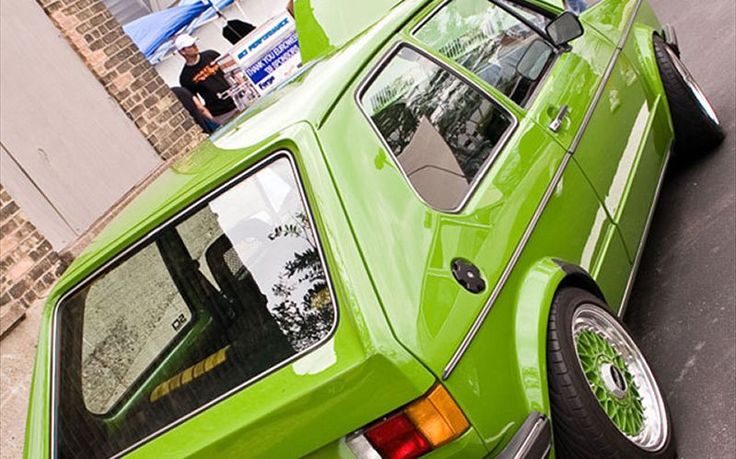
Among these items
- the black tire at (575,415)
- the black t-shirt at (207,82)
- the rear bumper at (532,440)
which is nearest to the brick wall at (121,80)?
the black t-shirt at (207,82)

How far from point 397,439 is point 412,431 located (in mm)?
44

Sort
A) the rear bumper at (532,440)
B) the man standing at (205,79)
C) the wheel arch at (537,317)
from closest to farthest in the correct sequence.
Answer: the rear bumper at (532,440), the wheel arch at (537,317), the man standing at (205,79)

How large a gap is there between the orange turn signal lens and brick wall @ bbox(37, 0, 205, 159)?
695cm

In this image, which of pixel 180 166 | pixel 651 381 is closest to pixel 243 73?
pixel 180 166

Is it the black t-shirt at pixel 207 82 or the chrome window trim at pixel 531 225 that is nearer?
the chrome window trim at pixel 531 225

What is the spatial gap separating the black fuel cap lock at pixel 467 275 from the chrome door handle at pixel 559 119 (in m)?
1.04

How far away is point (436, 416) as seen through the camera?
2.33 metres

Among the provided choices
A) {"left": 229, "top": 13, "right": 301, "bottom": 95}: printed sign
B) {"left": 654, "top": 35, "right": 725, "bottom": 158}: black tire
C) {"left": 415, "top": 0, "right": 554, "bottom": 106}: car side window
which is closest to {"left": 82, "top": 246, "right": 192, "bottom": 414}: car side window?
{"left": 415, "top": 0, "right": 554, "bottom": 106}: car side window

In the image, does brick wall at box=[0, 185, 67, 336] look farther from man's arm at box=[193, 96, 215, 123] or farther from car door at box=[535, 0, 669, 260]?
car door at box=[535, 0, 669, 260]

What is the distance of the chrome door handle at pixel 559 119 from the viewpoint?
3516 millimetres

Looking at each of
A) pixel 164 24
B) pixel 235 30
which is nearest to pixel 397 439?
pixel 235 30

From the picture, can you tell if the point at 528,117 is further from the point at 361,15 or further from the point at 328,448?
the point at 361,15

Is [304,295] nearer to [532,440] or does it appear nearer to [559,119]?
[532,440]

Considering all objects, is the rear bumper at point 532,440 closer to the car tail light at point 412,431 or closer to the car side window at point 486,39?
the car tail light at point 412,431
